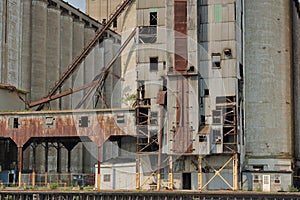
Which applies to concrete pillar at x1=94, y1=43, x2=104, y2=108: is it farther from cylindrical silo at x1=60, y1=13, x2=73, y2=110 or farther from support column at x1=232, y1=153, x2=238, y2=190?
support column at x1=232, y1=153, x2=238, y2=190

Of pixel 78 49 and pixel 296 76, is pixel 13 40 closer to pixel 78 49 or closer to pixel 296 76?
pixel 78 49

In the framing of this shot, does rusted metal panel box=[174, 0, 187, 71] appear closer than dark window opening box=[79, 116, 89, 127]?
Yes

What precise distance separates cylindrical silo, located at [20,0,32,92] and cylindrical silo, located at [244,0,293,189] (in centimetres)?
2736

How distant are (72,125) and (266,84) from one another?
66.1 ft

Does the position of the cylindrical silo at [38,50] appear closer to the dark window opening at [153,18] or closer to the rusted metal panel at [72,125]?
the rusted metal panel at [72,125]

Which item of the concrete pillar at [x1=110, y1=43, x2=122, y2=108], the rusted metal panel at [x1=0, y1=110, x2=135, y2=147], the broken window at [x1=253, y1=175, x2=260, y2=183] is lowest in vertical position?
the broken window at [x1=253, y1=175, x2=260, y2=183]

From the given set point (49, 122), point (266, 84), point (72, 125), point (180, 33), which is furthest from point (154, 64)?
point (266, 84)

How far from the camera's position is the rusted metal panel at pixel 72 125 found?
54969 millimetres

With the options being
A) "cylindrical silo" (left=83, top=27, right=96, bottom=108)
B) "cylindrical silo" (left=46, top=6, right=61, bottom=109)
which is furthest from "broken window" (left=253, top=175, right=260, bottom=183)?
"cylindrical silo" (left=83, top=27, right=96, bottom=108)

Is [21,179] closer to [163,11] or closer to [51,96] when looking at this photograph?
[51,96]

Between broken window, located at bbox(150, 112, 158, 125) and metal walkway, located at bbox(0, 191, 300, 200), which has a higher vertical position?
broken window, located at bbox(150, 112, 158, 125)

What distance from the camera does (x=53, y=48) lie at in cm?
8100

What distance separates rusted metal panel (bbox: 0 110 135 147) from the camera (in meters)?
55.0

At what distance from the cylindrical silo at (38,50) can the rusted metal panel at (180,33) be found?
26.9 m
